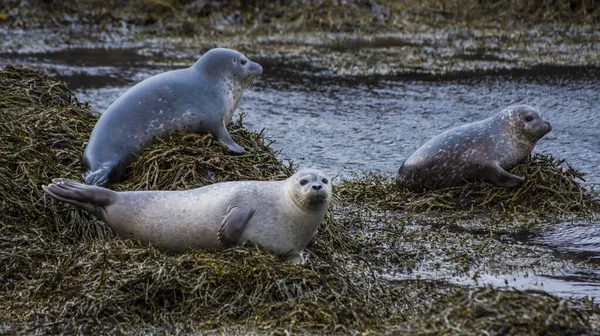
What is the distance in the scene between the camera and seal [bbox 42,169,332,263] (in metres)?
5.35

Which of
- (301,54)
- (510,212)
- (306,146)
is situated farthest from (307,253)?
(301,54)

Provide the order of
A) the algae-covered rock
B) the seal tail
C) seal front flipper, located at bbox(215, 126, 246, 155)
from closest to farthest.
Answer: the algae-covered rock
the seal tail
seal front flipper, located at bbox(215, 126, 246, 155)

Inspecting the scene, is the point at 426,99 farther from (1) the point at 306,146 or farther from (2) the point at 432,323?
(2) the point at 432,323

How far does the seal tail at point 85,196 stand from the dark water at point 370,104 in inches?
137

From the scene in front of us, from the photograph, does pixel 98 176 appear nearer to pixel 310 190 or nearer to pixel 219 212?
pixel 219 212

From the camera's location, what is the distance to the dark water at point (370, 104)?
10.1 meters

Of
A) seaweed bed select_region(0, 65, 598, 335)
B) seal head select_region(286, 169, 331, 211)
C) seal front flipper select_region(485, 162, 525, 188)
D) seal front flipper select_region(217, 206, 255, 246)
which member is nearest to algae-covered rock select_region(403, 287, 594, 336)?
seaweed bed select_region(0, 65, 598, 335)

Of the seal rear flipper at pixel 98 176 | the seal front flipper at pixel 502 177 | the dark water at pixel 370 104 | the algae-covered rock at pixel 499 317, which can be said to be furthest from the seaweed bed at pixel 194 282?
the dark water at pixel 370 104

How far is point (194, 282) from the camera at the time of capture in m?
4.96

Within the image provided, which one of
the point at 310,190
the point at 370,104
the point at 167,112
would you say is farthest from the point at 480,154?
the point at 370,104

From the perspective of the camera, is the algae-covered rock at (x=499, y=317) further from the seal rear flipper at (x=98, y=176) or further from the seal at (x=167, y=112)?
the seal at (x=167, y=112)

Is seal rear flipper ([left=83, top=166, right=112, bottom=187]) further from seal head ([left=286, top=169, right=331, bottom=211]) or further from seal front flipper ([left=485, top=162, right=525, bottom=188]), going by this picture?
seal front flipper ([left=485, top=162, right=525, bottom=188])

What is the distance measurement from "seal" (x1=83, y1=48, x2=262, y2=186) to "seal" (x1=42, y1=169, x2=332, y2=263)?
0.66 meters

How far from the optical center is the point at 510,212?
24.8ft
